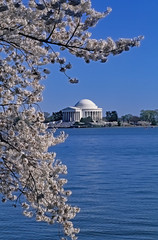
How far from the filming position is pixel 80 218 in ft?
48.3

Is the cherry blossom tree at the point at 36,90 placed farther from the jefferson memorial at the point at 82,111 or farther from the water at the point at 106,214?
the jefferson memorial at the point at 82,111

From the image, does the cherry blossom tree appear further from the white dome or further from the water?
the white dome

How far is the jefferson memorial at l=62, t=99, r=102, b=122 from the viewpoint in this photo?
176 m

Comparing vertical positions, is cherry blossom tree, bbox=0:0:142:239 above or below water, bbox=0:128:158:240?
above

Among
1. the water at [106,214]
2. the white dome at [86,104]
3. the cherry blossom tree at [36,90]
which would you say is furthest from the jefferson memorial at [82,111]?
the cherry blossom tree at [36,90]

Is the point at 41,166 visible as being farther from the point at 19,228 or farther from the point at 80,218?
the point at 80,218

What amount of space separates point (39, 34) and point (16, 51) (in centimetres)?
44

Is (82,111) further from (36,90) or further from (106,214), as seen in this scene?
(36,90)

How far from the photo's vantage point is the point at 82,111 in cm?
18050

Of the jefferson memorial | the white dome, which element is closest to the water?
the jefferson memorial

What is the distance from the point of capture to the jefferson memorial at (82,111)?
176 meters

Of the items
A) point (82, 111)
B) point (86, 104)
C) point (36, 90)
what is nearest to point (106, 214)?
point (36, 90)

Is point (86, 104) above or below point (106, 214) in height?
above

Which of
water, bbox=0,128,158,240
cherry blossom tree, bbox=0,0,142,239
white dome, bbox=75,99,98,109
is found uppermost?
white dome, bbox=75,99,98,109
